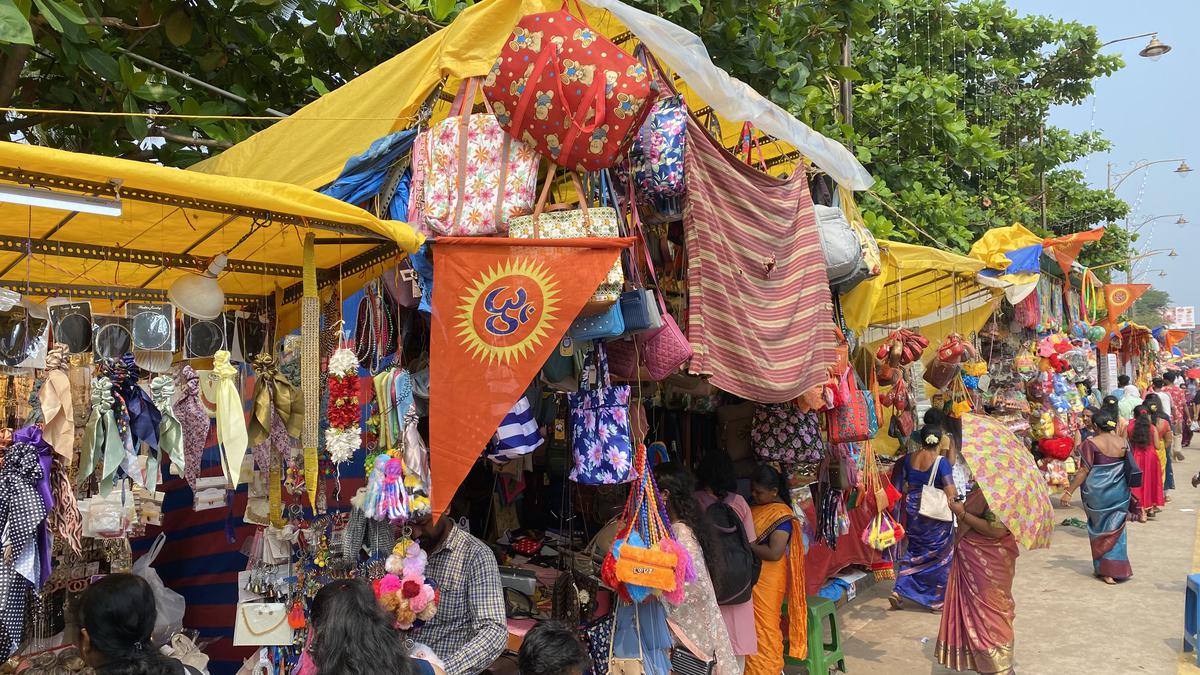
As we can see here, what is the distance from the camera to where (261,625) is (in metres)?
3.44

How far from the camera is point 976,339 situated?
9617 mm

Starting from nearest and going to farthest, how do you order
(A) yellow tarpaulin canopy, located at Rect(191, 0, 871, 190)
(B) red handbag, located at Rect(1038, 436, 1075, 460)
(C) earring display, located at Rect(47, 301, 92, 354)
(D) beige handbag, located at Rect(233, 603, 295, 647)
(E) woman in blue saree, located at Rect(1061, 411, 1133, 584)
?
(C) earring display, located at Rect(47, 301, 92, 354) < (D) beige handbag, located at Rect(233, 603, 295, 647) < (A) yellow tarpaulin canopy, located at Rect(191, 0, 871, 190) < (E) woman in blue saree, located at Rect(1061, 411, 1133, 584) < (B) red handbag, located at Rect(1038, 436, 1075, 460)

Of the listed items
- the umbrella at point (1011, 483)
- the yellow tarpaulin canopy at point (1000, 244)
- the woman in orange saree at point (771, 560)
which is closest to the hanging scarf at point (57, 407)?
the woman in orange saree at point (771, 560)

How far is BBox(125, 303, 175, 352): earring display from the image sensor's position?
328 cm

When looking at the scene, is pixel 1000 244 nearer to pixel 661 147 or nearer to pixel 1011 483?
pixel 1011 483

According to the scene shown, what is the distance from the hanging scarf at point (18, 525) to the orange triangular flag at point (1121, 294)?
15819mm

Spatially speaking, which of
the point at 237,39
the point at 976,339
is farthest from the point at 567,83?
the point at 976,339

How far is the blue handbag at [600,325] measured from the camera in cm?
338

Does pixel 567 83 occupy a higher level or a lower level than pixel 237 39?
lower

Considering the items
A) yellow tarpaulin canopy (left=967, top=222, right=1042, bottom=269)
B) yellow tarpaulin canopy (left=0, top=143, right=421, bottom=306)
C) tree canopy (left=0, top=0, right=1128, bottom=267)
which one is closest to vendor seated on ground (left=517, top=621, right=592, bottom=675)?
yellow tarpaulin canopy (left=0, top=143, right=421, bottom=306)

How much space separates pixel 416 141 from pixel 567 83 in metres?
0.73

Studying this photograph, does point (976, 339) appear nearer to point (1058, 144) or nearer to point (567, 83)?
point (567, 83)

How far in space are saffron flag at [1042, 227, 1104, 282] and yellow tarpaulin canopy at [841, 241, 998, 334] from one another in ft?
5.07

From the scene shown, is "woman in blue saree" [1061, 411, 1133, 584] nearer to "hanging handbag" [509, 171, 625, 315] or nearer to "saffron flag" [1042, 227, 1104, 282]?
"saffron flag" [1042, 227, 1104, 282]
